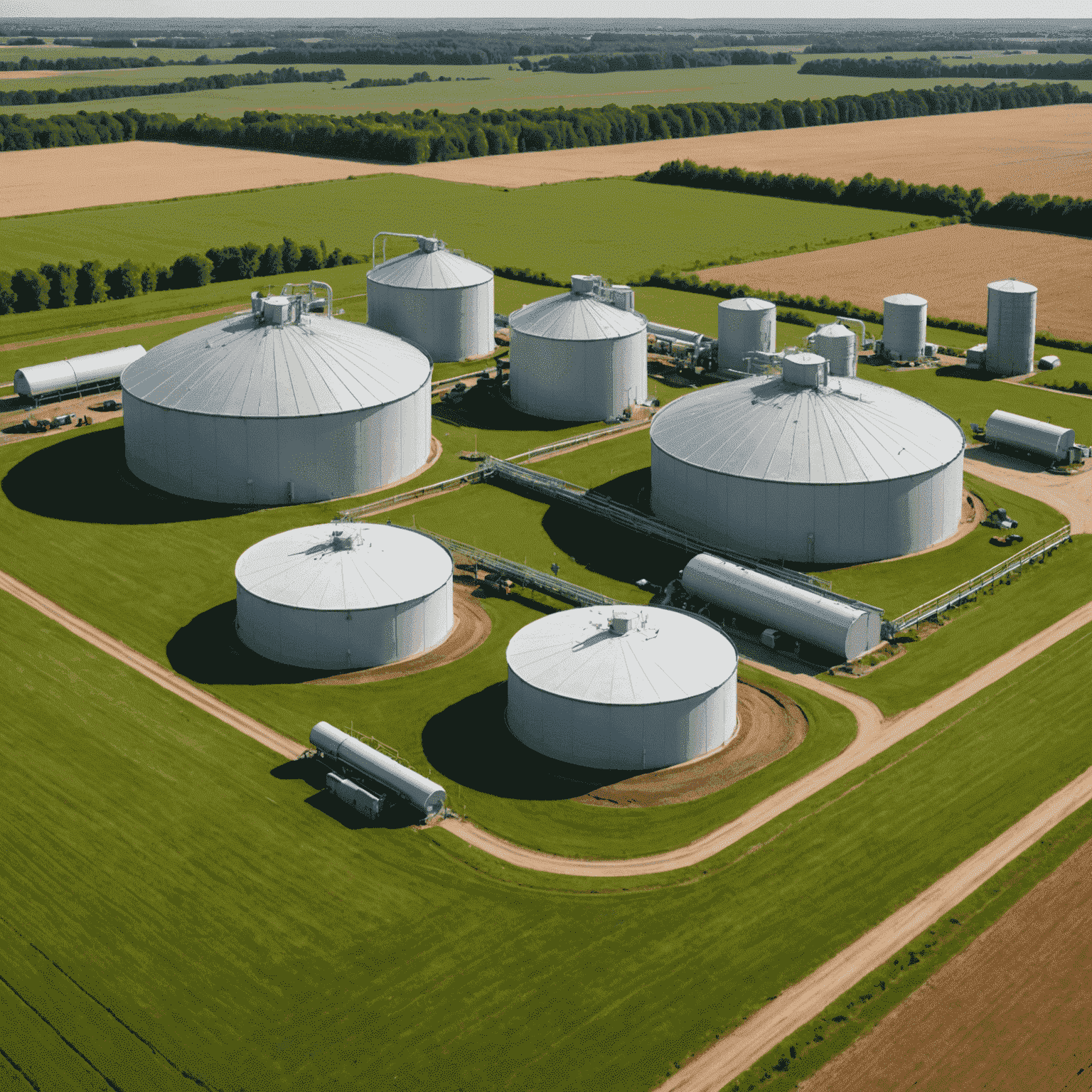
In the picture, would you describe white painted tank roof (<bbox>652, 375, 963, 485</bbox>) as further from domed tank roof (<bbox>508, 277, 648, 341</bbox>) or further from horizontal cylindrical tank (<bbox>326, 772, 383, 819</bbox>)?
horizontal cylindrical tank (<bbox>326, 772, 383, 819</bbox>)

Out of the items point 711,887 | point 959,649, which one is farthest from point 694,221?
point 711,887

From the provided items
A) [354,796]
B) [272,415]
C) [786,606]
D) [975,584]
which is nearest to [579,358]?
[272,415]

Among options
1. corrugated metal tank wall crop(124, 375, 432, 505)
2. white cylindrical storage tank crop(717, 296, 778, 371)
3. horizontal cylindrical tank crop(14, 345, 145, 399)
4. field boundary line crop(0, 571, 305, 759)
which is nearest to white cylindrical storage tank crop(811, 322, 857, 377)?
white cylindrical storage tank crop(717, 296, 778, 371)

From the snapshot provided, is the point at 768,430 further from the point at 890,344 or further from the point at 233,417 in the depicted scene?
the point at 890,344

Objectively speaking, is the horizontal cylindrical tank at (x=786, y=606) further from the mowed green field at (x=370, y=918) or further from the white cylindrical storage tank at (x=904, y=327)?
the white cylindrical storage tank at (x=904, y=327)

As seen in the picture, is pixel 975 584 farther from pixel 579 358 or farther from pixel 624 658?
pixel 579 358

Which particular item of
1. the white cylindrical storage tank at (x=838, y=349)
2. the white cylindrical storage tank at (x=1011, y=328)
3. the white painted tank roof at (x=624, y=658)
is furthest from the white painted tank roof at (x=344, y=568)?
the white cylindrical storage tank at (x=1011, y=328)
